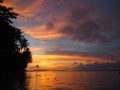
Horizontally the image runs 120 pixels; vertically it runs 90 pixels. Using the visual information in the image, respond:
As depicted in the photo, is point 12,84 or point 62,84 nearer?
point 12,84

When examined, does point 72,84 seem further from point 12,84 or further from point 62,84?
point 12,84

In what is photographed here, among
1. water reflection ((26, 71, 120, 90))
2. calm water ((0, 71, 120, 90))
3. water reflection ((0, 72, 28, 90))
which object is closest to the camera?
water reflection ((0, 72, 28, 90))

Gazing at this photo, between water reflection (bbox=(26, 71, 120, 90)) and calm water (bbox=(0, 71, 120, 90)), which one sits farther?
water reflection (bbox=(26, 71, 120, 90))

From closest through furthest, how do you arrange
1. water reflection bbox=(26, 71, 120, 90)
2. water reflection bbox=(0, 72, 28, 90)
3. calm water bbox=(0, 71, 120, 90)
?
water reflection bbox=(0, 72, 28, 90), calm water bbox=(0, 71, 120, 90), water reflection bbox=(26, 71, 120, 90)

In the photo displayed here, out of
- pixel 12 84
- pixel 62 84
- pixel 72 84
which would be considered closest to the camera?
pixel 12 84

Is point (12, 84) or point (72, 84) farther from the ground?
point (12, 84)

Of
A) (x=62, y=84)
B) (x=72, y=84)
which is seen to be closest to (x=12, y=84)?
(x=62, y=84)

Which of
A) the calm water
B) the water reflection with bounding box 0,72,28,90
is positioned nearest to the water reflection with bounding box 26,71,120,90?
the calm water

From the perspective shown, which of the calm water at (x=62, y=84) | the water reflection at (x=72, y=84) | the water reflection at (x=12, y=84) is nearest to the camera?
the water reflection at (x=12, y=84)

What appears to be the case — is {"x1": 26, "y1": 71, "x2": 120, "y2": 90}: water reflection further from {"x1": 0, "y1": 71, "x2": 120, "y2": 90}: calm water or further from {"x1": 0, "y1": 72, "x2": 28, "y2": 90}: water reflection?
{"x1": 0, "y1": 72, "x2": 28, "y2": 90}: water reflection

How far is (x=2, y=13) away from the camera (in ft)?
116

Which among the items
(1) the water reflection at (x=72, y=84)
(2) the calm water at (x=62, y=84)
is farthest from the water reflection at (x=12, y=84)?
(1) the water reflection at (x=72, y=84)

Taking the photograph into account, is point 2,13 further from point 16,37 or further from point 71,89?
point 71,89

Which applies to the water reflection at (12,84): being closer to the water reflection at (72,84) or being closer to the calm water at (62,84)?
the calm water at (62,84)
